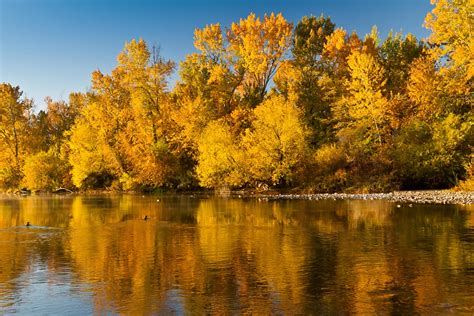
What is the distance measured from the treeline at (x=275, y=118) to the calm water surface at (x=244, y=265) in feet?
62.9

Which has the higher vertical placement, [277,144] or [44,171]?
[277,144]

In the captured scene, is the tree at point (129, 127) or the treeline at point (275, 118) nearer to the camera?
the treeline at point (275, 118)

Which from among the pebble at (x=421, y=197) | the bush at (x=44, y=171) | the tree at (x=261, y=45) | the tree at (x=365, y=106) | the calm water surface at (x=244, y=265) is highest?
the tree at (x=261, y=45)

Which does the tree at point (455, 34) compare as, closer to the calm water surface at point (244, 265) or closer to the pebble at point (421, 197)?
the pebble at point (421, 197)

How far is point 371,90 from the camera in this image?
4772 cm

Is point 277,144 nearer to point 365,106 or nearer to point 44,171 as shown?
point 365,106

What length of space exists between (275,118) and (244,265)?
34.0m

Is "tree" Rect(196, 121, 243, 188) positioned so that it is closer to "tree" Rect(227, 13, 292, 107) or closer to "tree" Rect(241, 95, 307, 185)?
"tree" Rect(241, 95, 307, 185)

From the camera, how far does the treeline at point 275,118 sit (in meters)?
43.4

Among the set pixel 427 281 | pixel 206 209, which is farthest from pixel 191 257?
pixel 206 209

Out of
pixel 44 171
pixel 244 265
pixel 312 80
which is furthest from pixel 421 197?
pixel 44 171

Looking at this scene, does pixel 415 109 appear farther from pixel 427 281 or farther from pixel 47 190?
pixel 47 190

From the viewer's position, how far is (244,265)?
47.1 ft

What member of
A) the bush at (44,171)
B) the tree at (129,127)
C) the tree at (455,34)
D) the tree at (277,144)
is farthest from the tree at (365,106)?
the bush at (44,171)
